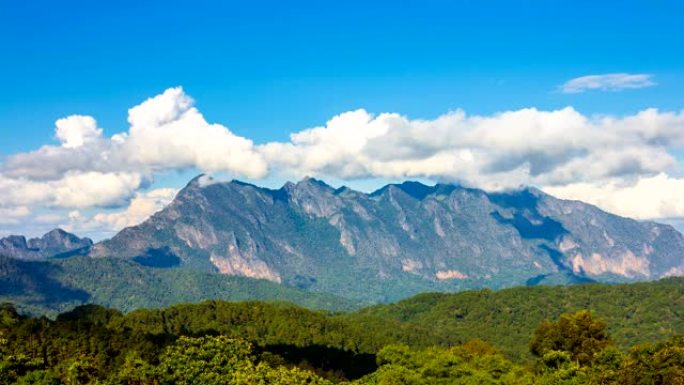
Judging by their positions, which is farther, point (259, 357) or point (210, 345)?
point (259, 357)

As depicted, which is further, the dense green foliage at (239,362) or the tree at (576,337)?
the tree at (576,337)

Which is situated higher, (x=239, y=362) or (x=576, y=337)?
(x=239, y=362)

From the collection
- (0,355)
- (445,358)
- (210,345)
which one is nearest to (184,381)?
(210,345)

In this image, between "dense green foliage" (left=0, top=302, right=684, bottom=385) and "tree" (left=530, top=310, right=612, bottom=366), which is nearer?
"dense green foliage" (left=0, top=302, right=684, bottom=385)

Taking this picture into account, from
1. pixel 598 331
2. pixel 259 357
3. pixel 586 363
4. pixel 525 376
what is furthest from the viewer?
pixel 598 331

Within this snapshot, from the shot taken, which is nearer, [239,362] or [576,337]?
[239,362]

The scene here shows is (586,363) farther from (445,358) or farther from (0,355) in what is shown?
(0,355)

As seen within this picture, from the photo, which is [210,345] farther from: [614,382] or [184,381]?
[614,382]

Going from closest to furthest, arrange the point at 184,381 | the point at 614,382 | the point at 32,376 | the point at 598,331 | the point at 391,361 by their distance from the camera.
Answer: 1. the point at 32,376
2. the point at 184,381
3. the point at 614,382
4. the point at 391,361
5. the point at 598,331

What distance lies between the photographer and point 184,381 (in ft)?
337

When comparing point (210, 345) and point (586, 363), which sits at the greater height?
point (210, 345)

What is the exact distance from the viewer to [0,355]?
343 feet

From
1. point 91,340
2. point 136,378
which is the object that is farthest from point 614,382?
point 91,340

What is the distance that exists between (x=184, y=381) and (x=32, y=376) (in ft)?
65.3
